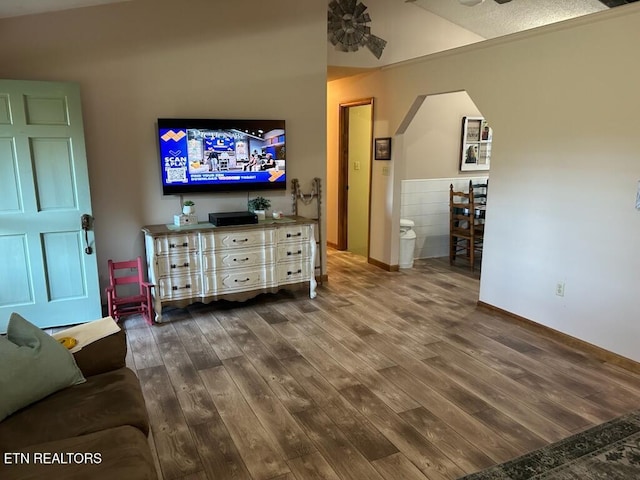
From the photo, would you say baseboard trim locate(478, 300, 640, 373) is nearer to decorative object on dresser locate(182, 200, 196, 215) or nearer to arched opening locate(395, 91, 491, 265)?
arched opening locate(395, 91, 491, 265)

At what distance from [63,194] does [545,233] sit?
388 cm

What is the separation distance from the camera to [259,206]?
4488mm

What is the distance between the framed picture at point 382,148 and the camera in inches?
214

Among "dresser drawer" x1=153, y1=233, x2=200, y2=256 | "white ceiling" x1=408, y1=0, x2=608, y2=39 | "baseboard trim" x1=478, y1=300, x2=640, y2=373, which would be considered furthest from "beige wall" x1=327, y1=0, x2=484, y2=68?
"baseboard trim" x1=478, y1=300, x2=640, y2=373

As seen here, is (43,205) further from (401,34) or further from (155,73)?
(401,34)

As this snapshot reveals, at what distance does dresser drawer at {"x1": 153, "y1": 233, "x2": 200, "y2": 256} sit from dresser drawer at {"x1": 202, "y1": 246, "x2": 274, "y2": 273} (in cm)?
16

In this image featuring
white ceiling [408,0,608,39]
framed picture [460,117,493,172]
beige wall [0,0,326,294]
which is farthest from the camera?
framed picture [460,117,493,172]

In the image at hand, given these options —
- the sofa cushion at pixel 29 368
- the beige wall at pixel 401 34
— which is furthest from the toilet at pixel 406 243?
the sofa cushion at pixel 29 368

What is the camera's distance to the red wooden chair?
154 inches

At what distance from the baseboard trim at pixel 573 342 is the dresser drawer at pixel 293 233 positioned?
6.03 feet

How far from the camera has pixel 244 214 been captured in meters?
4.31

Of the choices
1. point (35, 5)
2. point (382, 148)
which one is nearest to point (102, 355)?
point (35, 5)

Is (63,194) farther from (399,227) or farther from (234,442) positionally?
(399,227)

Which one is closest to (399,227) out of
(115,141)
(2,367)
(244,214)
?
(244,214)
